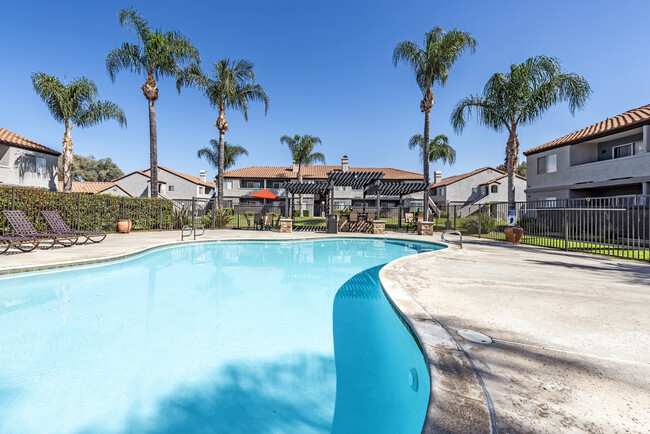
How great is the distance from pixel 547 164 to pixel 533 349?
76.1 ft

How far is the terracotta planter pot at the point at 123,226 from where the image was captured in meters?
13.9

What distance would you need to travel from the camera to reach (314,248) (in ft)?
37.8

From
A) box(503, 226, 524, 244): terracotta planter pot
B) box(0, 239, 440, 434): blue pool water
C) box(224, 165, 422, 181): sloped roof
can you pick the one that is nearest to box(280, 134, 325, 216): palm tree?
box(224, 165, 422, 181): sloped roof

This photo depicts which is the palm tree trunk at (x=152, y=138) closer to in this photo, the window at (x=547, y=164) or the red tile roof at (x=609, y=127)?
the red tile roof at (x=609, y=127)

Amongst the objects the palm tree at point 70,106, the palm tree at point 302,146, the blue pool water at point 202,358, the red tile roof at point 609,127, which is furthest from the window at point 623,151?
the palm tree at point 70,106

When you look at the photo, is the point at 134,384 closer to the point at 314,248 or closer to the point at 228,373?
the point at 228,373

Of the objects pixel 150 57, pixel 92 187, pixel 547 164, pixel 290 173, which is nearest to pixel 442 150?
pixel 547 164

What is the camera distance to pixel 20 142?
1961 centimetres

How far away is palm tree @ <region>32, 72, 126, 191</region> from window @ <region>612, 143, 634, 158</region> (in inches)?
1372

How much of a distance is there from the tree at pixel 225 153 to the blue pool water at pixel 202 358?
32600 mm

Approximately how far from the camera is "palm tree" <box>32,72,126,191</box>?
1970cm

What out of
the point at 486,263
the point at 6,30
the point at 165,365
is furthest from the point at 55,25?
the point at 486,263

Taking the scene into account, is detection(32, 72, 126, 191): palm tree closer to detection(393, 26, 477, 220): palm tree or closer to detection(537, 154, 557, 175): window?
detection(393, 26, 477, 220): palm tree

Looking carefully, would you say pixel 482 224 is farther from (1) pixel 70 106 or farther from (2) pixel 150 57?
(1) pixel 70 106
